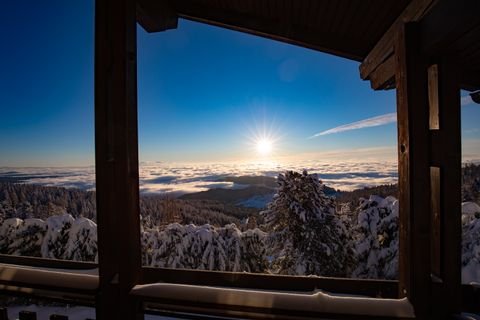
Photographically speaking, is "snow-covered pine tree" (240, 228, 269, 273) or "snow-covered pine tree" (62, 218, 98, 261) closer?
"snow-covered pine tree" (62, 218, 98, 261)

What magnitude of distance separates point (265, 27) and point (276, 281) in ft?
6.99

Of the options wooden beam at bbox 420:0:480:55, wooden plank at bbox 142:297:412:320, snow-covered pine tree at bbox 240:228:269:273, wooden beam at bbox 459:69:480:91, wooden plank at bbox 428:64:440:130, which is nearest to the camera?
wooden beam at bbox 420:0:480:55

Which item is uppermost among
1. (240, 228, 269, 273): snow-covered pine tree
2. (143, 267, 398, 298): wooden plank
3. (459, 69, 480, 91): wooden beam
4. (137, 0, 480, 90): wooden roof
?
(137, 0, 480, 90): wooden roof

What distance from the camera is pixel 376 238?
3.79 meters

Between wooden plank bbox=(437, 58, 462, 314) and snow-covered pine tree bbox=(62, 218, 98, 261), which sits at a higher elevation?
wooden plank bbox=(437, 58, 462, 314)

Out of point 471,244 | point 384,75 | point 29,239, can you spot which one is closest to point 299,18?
point 384,75

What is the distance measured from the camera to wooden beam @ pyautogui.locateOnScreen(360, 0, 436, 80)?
137 cm

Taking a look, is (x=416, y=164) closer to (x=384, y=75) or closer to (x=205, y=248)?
(x=384, y=75)

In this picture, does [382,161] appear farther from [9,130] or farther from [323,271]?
[9,130]

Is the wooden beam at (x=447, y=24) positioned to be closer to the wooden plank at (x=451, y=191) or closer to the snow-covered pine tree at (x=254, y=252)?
the wooden plank at (x=451, y=191)

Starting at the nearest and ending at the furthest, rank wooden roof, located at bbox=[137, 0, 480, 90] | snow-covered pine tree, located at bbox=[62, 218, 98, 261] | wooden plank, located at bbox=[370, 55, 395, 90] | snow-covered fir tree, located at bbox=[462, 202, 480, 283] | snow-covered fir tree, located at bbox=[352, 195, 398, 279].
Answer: wooden roof, located at bbox=[137, 0, 480, 90]
wooden plank, located at bbox=[370, 55, 395, 90]
snow-covered fir tree, located at bbox=[462, 202, 480, 283]
snow-covered fir tree, located at bbox=[352, 195, 398, 279]
snow-covered pine tree, located at bbox=[62, 218, 98, 261]

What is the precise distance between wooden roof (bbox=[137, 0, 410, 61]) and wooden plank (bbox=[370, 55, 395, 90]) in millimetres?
246

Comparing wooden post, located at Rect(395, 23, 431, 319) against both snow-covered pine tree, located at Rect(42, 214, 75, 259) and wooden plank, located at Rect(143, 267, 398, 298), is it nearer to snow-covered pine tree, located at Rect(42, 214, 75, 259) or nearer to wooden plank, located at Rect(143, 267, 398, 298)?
wooden plank, located at Rect(143, 267, 398, 298)

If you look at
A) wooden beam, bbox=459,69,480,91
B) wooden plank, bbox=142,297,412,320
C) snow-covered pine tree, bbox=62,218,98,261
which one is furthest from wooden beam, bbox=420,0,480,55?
snow-covered pine tree, bbox=62,218,98,261
